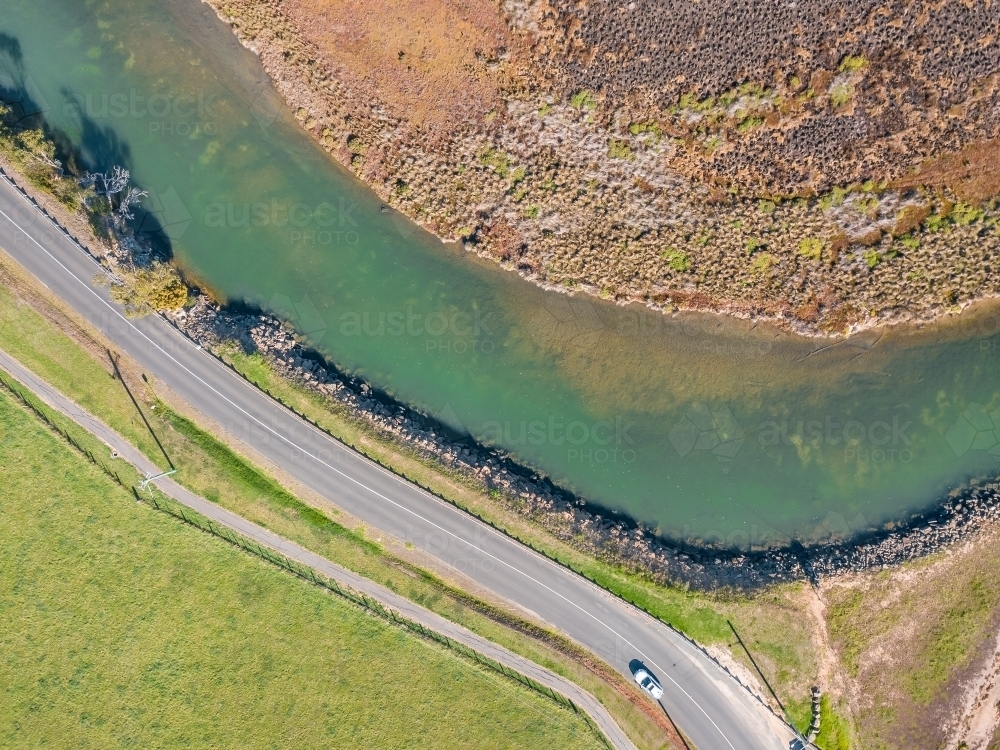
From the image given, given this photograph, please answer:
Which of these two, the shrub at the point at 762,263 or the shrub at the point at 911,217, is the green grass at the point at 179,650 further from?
the shrub at the point at 911,217

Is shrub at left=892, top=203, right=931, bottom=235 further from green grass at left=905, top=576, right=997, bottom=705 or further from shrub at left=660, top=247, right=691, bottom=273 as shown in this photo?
green grass at left=905, top=576, right=997, bottom=705

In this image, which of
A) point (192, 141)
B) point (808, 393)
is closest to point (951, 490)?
point (808, 393)

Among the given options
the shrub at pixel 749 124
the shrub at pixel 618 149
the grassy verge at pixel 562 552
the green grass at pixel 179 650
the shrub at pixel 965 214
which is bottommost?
the green grass at pixel 179 650

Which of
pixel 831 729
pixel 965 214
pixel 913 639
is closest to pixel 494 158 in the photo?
pixel 965 214

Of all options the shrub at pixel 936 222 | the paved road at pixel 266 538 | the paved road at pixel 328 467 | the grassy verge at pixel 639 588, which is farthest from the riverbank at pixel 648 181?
the paved road at pixel 266 538

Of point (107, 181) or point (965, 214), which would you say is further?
point (107, 181)

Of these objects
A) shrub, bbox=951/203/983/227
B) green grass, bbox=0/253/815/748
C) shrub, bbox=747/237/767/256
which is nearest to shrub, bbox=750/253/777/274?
shrub, bbox=747/237/767/256

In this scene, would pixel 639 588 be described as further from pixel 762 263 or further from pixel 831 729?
pixel 762 263
